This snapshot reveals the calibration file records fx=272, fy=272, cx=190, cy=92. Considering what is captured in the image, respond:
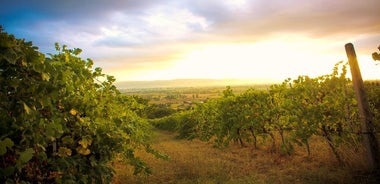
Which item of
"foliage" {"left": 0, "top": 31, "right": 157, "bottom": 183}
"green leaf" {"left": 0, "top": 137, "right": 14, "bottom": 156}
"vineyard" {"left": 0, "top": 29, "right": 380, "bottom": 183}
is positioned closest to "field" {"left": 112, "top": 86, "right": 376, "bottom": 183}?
"vineyard" {"left": 0, "top": 29, "right": 380, "bottom": 183}

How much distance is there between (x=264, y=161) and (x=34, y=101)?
9556 millimetres

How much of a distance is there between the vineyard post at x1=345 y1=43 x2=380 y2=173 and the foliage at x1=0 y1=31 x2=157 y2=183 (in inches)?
213

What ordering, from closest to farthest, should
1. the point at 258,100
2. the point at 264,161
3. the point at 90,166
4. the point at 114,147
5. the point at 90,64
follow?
the point at 90,166, the point at 114,147, the point at 90,64, the point at 264,161, the point at 258,100

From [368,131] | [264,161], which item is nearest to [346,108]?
[368,131]

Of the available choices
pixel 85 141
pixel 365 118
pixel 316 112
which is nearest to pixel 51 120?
pixel 85 141

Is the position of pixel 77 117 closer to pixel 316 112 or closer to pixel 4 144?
pixel 4 144

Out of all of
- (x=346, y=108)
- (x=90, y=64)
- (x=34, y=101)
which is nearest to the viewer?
(x=34, y=101)

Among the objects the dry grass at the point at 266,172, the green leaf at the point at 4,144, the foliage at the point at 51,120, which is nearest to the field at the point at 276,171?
the dry grass at the point at 266,172

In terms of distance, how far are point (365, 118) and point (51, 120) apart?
7.06m

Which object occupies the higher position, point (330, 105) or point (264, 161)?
point (330, 105)

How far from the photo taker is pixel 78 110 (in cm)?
473

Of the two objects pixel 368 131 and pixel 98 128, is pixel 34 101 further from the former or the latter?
pixel 368 131

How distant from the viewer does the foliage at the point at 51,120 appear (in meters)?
2.84

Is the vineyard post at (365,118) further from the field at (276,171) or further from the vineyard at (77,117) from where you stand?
the field at (276,171)
